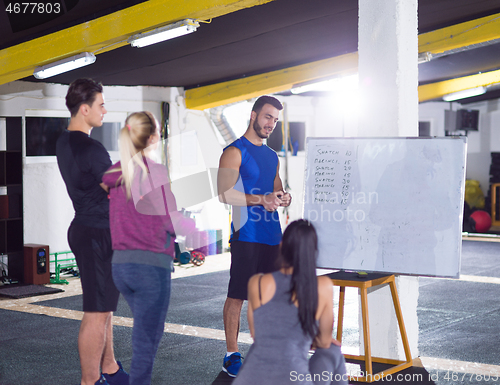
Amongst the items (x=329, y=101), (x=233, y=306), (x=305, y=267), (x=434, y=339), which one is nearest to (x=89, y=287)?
(x=233, y=306)

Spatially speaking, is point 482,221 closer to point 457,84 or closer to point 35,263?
point 457,84

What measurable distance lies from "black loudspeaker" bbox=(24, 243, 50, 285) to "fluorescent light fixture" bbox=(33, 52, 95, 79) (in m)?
2.15

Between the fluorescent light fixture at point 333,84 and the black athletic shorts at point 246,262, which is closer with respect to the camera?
the black athletic shorts at point 246,262

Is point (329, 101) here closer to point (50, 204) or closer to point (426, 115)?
point (426, 115)

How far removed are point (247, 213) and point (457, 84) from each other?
8179mm

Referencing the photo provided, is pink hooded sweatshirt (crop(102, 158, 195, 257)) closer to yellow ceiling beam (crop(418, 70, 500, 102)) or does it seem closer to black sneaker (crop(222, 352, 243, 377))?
black sneaker (crop(222, 352, 243, 377))

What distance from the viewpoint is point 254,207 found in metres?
3.52

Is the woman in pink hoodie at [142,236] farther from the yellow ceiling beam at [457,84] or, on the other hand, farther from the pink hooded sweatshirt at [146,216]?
the yellow ceiling beam at [457,84]

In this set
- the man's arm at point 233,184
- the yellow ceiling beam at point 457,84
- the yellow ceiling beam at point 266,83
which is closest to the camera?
the man's arm at point 233,184

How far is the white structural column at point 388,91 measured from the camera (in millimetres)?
3562

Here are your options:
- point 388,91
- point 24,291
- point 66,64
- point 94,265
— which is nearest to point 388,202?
point 388,91

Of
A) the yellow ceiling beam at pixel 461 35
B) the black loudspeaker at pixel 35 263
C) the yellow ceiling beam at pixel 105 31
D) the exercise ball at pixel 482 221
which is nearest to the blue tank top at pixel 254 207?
the yellow ceiling beam at pixel 105 31

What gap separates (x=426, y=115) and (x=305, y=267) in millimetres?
12072

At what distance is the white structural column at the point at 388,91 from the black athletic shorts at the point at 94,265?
1.64 m
